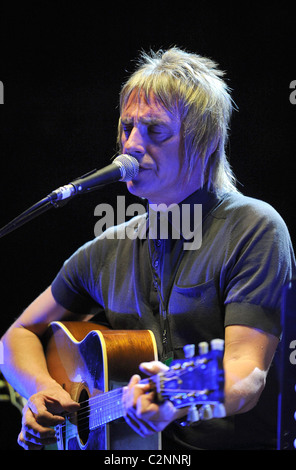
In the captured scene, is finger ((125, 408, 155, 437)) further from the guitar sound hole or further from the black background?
the black background

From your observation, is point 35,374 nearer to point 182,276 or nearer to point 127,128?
point 182,276

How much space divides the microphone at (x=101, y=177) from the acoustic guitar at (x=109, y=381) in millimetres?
528

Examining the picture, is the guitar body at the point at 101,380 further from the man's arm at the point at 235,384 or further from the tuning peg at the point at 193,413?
the tuning peg at the point at 193,413

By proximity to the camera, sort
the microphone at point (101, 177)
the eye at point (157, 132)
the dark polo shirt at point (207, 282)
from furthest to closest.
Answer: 1. the eye at point (157, 132)
2. the dark polo shirt at point (207, 282)
3. the microphone at point (101, 177)

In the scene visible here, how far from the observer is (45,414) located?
202 cm

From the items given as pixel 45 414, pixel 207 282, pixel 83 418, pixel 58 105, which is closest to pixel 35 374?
pixel 45 414

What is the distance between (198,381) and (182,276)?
64 cm

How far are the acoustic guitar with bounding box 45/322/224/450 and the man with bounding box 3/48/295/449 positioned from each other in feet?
0.24

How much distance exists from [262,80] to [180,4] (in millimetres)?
559

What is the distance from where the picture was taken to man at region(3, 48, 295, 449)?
1.70 metres

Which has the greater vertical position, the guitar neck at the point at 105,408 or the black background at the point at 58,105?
the black background at the point at 58,105

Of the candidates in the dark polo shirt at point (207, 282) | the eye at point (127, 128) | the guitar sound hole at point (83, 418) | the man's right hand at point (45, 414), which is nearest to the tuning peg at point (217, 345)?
the dark polo shirt at point (207, 282)

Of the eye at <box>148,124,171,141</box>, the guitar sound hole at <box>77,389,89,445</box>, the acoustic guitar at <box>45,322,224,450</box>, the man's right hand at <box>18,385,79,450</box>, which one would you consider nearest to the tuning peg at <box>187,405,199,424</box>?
the acoustic guitar at <box>45,322,224,450</box>

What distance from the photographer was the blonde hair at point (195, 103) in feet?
6.71
